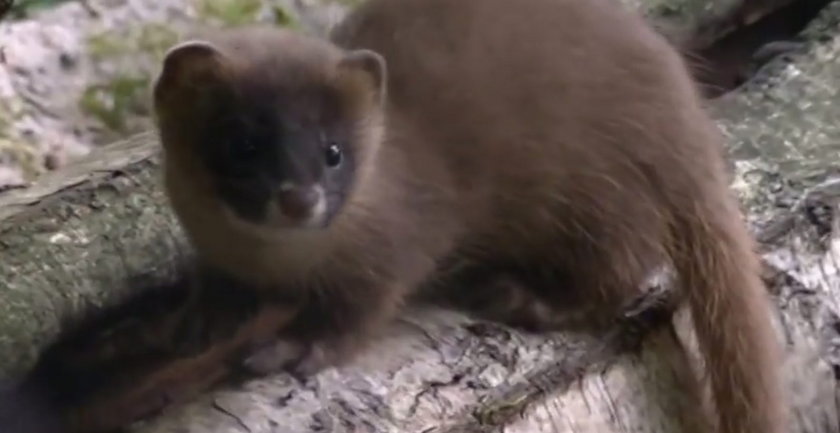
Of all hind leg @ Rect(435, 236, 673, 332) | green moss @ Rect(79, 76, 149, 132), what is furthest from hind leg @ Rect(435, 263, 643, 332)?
green moss @ Rect(79, 76, 149, 132)

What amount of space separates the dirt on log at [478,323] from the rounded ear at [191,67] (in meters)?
0.31

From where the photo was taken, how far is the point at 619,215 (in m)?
1.81

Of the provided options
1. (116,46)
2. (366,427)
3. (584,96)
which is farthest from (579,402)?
(116,46)

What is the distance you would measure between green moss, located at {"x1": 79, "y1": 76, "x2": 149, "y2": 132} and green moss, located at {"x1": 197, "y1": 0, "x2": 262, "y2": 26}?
0.66ft

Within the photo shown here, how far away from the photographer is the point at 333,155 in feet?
4.97

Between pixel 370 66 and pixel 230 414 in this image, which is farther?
pixel 370 66

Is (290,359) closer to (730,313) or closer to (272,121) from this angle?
(272,121)

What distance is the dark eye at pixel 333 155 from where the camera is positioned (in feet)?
4.93

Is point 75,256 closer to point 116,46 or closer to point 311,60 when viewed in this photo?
point 311,60

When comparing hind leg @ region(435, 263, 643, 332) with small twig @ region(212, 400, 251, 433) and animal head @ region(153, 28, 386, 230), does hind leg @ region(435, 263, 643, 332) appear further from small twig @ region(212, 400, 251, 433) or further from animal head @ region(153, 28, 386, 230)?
small twig @ region(212, 400, 251, 433)

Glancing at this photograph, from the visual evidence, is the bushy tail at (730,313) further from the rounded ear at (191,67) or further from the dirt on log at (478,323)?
the rounded ear at (191,67)

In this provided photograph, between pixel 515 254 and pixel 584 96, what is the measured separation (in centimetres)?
20

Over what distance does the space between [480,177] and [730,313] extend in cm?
32

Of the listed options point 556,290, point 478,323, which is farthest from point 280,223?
point 556,290
